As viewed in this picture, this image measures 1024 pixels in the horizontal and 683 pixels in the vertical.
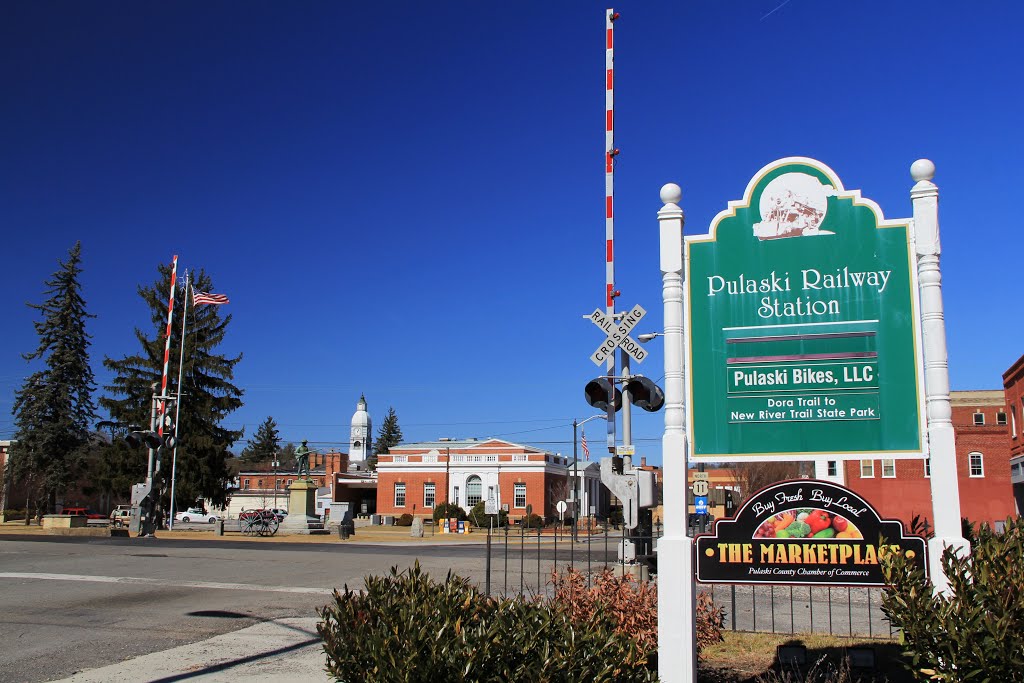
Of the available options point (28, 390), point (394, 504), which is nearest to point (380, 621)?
point (28, 390)

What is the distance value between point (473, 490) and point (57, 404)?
36.9 m

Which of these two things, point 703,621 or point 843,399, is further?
point 703,621

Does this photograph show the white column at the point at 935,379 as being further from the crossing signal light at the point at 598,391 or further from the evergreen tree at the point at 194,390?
the evergreen tree at the point at 194,390

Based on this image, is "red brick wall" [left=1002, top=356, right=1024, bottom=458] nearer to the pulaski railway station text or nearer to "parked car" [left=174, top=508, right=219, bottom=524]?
the pulaski railway station text

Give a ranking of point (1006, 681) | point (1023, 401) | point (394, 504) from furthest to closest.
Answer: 1. point (394, 504)
2. point (1023, 401)
3. point (1006, 681)

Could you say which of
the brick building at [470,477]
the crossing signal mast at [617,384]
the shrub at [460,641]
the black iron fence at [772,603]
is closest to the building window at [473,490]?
the brick building at [470,477]

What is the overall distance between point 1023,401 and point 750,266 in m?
45.5

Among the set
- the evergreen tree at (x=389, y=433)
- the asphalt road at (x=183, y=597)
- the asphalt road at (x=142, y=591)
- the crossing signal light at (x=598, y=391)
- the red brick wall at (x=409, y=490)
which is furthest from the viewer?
the evergreen tree at (x=389, y=433)

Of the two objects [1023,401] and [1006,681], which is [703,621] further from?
[1023,401]

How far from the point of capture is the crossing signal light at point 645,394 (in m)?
10.5

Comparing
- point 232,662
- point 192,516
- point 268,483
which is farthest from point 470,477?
point 232,662

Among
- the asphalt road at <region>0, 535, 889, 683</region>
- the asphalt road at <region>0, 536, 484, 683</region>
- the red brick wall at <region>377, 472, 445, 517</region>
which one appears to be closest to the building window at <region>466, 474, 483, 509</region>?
the red brick wall at <region>377, 472, 445, 517</region>

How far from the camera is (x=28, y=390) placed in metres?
57.0

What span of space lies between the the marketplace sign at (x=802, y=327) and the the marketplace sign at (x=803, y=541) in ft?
1.26
